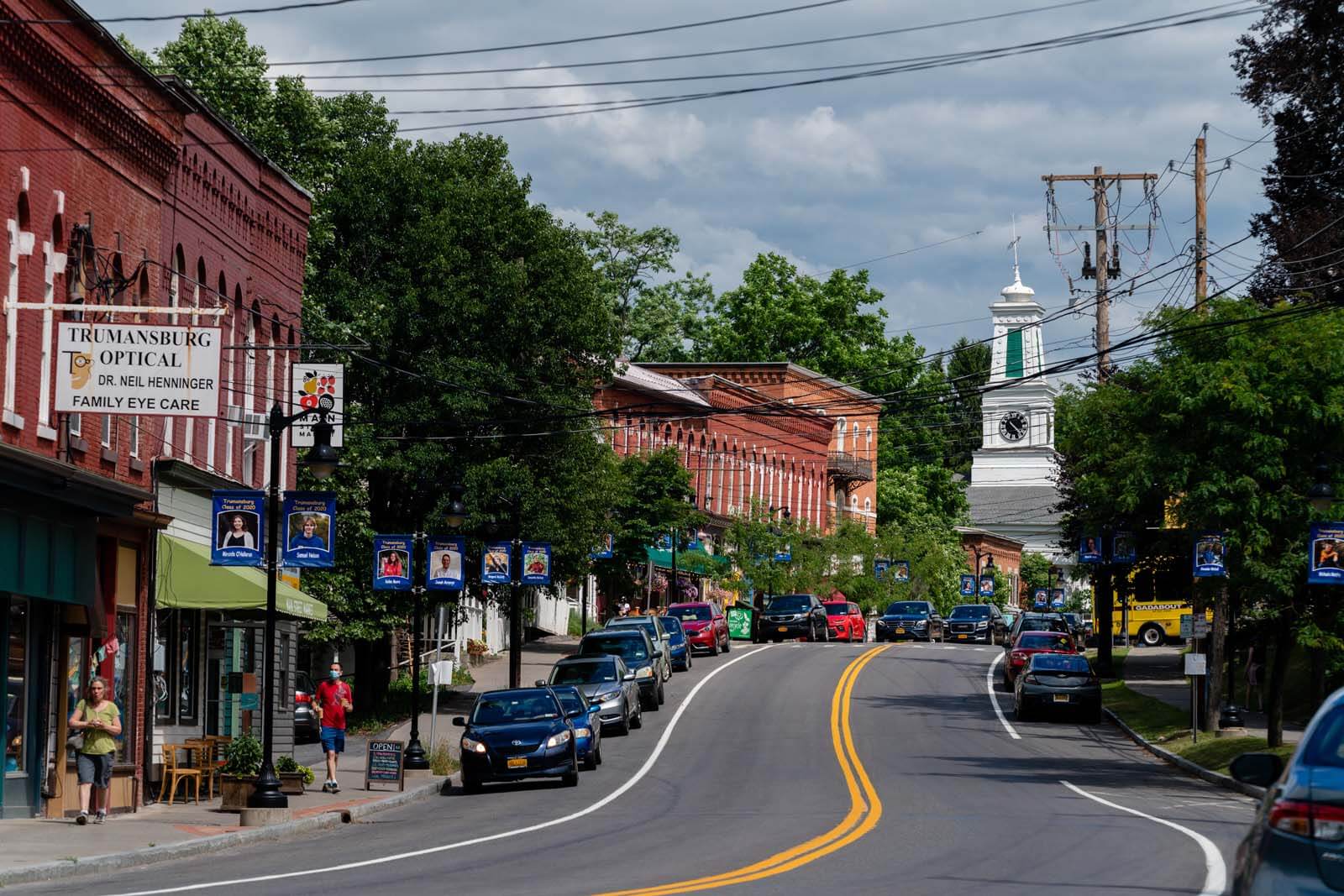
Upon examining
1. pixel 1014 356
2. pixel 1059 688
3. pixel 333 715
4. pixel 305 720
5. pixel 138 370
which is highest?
pixel 1014 356

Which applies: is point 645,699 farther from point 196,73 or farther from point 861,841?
point 861,841

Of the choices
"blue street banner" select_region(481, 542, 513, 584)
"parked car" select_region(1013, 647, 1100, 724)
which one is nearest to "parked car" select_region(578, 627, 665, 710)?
"blue street banner" select_region(481, 542, 513, 584)

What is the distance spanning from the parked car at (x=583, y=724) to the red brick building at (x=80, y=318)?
24.1ft

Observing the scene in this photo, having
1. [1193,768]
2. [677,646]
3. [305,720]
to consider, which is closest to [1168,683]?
[677,646]

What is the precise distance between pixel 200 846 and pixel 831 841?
271 inches

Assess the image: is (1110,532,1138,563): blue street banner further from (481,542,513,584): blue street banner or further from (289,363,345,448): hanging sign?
(289,363,345,448): hanging sign

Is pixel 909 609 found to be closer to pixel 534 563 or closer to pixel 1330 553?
pixel 534 563

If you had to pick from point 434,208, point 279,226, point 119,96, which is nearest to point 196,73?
point 434,208

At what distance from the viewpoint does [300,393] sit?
33.5m

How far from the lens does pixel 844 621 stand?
73.9 meters

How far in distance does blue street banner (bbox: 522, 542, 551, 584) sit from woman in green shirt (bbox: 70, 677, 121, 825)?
19476 millimetres

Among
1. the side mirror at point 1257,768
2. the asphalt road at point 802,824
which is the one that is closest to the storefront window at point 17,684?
the asphalt road at point 802,824

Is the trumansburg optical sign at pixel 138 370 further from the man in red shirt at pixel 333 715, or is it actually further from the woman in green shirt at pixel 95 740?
the man in red shirt at pixel 333 715

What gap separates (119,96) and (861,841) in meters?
14.1
